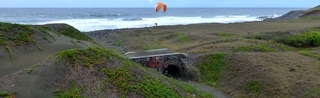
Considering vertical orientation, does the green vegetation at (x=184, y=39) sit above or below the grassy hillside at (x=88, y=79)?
below

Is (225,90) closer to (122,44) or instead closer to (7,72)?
(7,72)

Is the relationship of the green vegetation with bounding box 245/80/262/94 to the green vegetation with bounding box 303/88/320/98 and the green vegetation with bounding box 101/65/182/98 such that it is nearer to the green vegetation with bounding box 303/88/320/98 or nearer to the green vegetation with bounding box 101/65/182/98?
the green vegetation with bounding box 303/88/320/98

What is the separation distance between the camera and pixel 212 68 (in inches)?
615

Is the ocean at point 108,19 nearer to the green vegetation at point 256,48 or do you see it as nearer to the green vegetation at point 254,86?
the green vegetation at point 256,48

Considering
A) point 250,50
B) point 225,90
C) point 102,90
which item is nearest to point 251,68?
point 225,90

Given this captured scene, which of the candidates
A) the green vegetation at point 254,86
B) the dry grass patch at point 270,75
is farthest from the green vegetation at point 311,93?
the green vegetation at point 254,86

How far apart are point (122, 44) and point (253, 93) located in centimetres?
1456

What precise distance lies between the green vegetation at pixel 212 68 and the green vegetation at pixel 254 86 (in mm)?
1630

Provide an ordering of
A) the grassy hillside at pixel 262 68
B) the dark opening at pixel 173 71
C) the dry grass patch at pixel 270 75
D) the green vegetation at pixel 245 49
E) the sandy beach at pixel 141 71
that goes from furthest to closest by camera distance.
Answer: the green vegetation at pixel 245 49 < the dark opening at pixel 173 71 < the grassy hillside at pixel 262 68 < the dry grass patch at pixel 270 75 < the sandy beach at pixel 141 71

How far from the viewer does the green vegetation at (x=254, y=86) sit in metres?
12.7

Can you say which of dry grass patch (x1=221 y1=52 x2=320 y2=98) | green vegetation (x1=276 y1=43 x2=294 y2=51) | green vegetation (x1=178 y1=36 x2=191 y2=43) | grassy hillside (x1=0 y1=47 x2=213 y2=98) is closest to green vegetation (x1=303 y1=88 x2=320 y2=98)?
dry grass patch (x1=221 y1=52 x2=320 y2=98)

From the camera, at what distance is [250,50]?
18.0m

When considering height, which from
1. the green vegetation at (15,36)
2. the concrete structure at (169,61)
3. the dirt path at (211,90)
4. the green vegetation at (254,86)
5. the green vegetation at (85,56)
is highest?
the green vegetation at (15,36)

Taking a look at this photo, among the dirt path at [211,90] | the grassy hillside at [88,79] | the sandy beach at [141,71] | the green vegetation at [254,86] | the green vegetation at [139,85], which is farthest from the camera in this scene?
the dirt path at [211,90]
